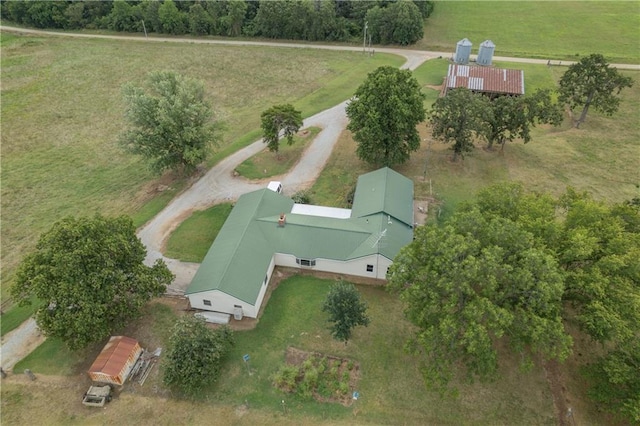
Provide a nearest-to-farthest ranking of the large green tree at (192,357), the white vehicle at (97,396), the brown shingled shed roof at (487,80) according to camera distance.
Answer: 1. the large green tree at (192,357)
2. the white vehicle at (97,396)
3. the brown shingled shed roof at (487,80)

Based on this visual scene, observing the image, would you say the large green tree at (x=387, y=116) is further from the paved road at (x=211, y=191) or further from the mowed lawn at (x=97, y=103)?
the mowed lawn at (x=97, y=103)

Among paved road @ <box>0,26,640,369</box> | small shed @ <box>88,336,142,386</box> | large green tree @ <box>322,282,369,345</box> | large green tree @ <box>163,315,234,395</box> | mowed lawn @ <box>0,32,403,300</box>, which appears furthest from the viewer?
mowed lawn @ <box>0,32,403,300</box>

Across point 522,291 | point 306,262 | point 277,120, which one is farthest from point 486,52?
point 522,291

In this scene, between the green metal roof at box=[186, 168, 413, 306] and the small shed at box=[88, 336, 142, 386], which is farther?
the green metal roof at box=[186, 168, 413, 306]

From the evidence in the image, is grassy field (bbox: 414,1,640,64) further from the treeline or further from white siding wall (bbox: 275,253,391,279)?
white siding wall (bbox: 275,253,391,279)

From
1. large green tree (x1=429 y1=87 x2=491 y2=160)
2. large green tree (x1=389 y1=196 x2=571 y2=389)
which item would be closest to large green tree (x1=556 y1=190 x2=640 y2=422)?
large green tree (x1=389 y1=196 x2=571 y2=389)

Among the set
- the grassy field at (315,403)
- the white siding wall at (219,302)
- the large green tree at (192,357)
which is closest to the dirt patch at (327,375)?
the grassy field at (315,403)
